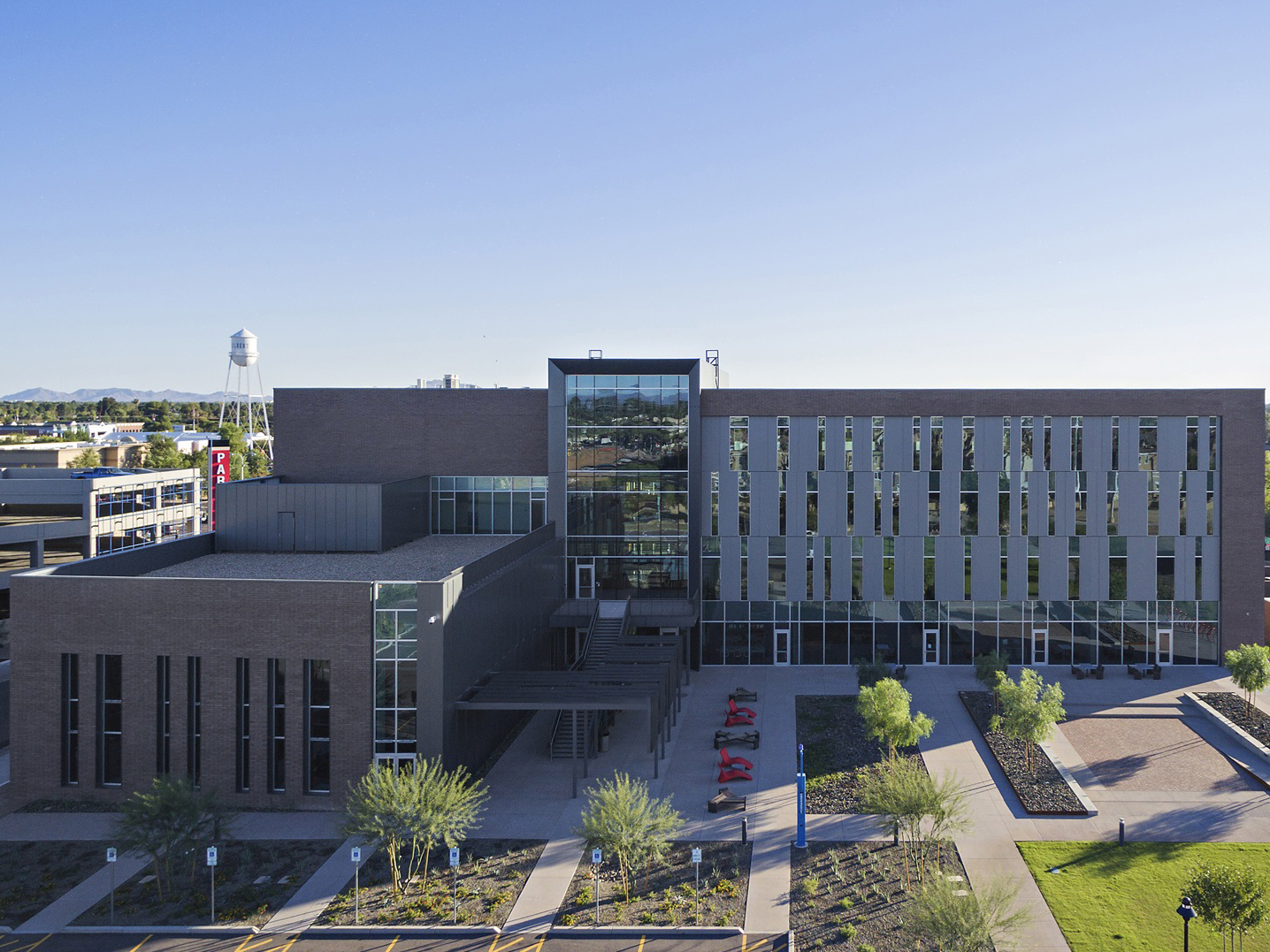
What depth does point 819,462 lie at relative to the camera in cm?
4503

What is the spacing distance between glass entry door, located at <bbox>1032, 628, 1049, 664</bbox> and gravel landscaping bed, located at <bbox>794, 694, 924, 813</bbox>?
10875mm

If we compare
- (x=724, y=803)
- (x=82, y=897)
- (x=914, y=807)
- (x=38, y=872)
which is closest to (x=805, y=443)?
(x=724, y=803)

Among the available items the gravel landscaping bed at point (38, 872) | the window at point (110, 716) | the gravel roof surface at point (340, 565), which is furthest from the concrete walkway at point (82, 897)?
the gravel roof surface at point (340, 565)

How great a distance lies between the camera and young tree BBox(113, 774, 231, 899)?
22281mm

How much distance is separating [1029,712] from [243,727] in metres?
23.8

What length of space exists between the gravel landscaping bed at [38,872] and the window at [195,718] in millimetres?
3317

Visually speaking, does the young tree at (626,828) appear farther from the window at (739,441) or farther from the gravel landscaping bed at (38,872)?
the window at (739,441)

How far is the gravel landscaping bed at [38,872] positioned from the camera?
21828mm

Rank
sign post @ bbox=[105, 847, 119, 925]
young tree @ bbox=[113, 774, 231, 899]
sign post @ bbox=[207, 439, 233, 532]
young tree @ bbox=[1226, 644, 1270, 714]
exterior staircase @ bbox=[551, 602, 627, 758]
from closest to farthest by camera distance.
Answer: sign post @ bbox=[105, 847, 119, 925]
young tree @ bbox=[113, 774, 231, 899]
exterior staircase @ bbox=[551, 602, 627, 758]
young tree @ bbox=[1226, 644, 1270, 714]
sign post @ bbox=[207, 439, 233, 532]

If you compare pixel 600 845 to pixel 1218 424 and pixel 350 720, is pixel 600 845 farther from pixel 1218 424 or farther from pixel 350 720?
pixel 1218 424

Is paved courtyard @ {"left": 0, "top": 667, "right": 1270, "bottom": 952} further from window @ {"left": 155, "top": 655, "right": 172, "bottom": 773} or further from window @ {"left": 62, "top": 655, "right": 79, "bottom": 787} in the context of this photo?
window @ {"left": 155, "top": 655, "right": 172, "bottom": 773}

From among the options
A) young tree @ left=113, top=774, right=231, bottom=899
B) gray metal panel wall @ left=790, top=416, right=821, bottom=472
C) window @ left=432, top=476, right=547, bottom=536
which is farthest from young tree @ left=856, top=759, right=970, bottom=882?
window @ left=432, top=476, right=547, bottom=536

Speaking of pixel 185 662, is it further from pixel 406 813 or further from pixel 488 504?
pixel 488 504

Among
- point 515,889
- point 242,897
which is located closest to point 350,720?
point 242,897
